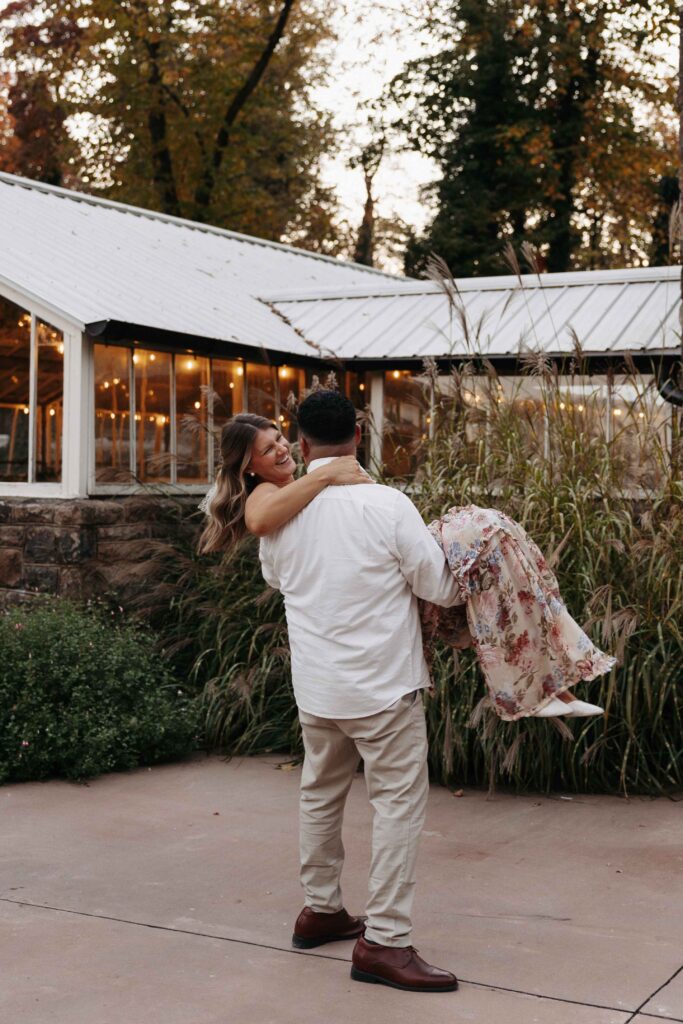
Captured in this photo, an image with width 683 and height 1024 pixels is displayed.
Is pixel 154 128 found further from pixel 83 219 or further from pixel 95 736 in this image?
pixel 95 736

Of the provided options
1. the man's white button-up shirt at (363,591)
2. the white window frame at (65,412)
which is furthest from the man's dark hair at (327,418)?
the white window frame at (65,412)

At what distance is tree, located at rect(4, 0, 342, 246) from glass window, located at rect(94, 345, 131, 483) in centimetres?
1428

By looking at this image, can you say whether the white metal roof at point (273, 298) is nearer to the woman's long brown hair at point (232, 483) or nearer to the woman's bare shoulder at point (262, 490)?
the woman's long brown hair at point (232, 483)

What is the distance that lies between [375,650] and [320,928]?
3.42 ft

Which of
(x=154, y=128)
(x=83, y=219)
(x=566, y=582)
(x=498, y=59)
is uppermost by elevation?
(x=498, y=59)

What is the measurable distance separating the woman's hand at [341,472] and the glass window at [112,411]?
4794 mm

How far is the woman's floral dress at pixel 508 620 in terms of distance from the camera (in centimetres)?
385

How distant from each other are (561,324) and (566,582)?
5027mm

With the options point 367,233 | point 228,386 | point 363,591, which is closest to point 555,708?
point 363,591

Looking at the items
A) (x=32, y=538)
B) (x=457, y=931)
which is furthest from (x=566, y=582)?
(x=32, y=538)

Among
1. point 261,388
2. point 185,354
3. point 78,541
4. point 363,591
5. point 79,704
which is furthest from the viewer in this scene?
point 261,388

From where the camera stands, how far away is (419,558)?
369 centimetres

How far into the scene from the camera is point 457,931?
13.9ft

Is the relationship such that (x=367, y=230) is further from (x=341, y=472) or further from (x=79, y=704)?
(x=341, y=472)
